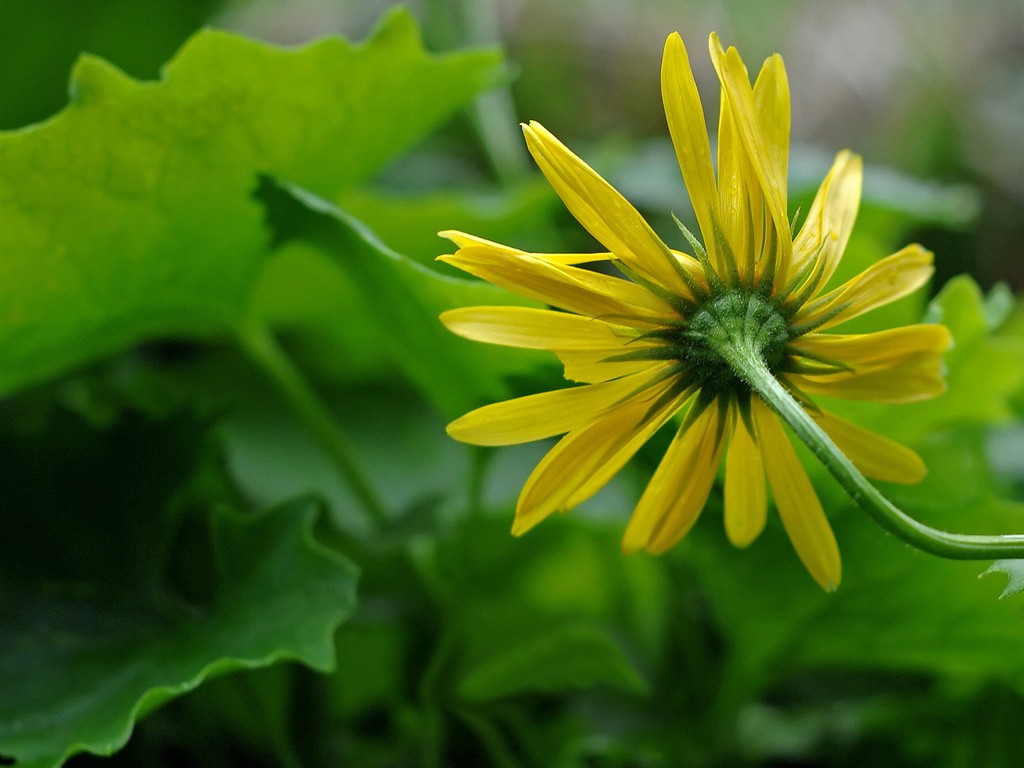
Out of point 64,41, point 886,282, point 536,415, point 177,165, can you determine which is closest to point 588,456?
point 536,415

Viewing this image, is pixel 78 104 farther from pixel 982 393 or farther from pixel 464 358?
pixel 982 393

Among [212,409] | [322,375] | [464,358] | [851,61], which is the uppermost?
[851,61]

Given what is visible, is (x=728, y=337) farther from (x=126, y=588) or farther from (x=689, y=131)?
(x=126, y=588)

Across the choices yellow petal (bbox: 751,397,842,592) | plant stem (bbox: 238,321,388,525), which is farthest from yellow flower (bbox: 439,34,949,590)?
plant stem (bbox: 238,321,388,525)

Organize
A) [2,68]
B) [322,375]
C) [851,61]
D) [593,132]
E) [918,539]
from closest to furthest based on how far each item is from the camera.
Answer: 1. [918,539]
2. [2,68]
3. [322,375]
4. [593,132]
5. [851,61]

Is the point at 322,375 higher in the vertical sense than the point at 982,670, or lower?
lower

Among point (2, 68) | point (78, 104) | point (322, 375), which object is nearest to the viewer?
point (78, 104)

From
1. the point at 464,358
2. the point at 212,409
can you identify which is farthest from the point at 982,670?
the point at 212,409

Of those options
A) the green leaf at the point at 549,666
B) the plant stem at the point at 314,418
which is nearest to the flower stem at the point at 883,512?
the green leaf at the point at 549,666
